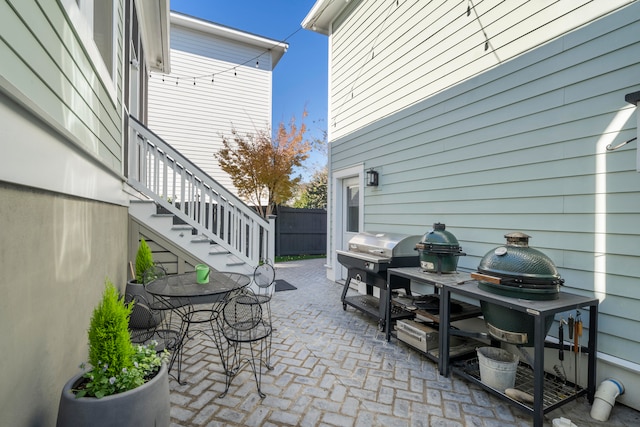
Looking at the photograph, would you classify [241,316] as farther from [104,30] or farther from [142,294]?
[104,30]

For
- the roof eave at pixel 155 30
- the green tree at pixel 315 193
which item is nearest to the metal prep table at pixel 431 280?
the roof eave at pixel 155 30

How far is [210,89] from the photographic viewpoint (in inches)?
403

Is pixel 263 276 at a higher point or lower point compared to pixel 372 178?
lower

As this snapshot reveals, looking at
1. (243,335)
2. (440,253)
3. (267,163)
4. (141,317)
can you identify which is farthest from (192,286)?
(267,163)

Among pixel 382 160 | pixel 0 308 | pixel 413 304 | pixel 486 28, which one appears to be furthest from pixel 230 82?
pixel 0 308

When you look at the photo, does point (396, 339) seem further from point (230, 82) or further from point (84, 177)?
point (230, 82)

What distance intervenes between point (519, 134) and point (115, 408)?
381cm

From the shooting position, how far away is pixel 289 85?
14344 mm

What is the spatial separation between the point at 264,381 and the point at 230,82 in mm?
10122

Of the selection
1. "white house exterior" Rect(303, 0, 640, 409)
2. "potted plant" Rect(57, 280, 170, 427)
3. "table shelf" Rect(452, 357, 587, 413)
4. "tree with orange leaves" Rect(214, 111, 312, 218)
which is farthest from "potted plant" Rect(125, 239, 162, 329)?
"tree with orange leaves" Rect(214, 111, 312, 218)

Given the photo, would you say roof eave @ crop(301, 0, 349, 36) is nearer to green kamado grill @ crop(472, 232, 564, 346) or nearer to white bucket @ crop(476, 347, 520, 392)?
green kamado grill @ crop(472, 232, 564, 346)

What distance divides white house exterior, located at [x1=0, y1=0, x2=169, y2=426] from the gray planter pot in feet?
0.50

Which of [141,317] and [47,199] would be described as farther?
[141,317]

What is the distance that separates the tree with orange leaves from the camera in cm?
905
